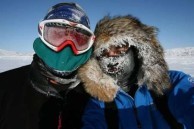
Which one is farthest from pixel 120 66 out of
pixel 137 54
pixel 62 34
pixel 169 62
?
pixel 169 62

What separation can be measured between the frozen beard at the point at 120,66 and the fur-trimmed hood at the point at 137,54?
0.06 m

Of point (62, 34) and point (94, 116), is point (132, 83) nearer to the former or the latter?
point (94, 116)

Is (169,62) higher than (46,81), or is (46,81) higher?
(46,81)

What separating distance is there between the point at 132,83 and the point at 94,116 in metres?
0.52

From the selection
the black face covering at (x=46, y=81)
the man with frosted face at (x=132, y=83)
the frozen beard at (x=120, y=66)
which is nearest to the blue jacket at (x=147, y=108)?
the man with frosted face at (x=132, y=83)

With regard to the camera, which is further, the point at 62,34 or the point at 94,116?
the point at 62,34

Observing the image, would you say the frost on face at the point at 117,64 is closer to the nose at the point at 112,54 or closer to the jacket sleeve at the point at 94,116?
the nose at the point at 112,54

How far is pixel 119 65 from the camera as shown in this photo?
230cm

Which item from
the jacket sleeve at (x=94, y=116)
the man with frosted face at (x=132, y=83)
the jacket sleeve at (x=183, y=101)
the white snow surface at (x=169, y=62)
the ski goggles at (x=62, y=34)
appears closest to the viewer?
the jacket sleeve at (x=183, y=101)

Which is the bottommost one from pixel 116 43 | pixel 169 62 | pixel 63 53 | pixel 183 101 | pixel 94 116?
pixel 169 62

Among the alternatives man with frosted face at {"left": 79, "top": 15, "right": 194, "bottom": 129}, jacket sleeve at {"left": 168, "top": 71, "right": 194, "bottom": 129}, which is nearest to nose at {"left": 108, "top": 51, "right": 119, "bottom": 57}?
man with frosted face at {"left": 79, "top": 15, "right": 194, "bottom": 129}

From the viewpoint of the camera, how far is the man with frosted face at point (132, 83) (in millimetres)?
1993

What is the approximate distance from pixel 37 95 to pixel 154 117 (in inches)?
40.3

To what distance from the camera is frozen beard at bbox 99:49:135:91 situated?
2307 mm
